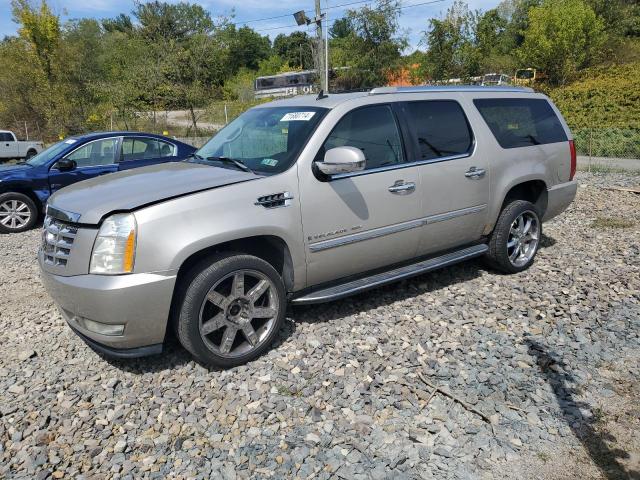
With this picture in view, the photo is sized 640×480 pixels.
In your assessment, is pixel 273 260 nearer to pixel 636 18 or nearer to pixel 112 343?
pixel 112 343

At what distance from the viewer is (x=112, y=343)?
3.14 m

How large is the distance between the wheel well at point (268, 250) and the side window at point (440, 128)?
1.54m

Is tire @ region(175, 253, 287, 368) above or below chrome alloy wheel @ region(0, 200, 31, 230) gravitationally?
above

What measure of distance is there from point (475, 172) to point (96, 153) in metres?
6.38

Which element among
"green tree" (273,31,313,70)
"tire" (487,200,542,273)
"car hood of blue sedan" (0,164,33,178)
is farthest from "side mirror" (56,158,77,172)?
"green tree" (273,31,313,70)

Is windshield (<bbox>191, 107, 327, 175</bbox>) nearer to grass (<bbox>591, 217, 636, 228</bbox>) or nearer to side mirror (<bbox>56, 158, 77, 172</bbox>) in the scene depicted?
side mirror (<bbox>56, 158, 77, 172</bbox>)

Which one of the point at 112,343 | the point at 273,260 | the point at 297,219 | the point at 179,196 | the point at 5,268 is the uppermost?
the point at 179,196

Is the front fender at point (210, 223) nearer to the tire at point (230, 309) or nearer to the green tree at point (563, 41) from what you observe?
the tire at point (230, 309)

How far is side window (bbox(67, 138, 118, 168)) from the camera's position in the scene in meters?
8.17

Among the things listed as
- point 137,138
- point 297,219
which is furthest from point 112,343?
point 137,138

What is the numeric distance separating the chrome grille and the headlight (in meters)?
0.25

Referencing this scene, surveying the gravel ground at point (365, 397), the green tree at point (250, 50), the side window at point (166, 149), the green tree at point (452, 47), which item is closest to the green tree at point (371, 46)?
the green tree at point (452, 47)

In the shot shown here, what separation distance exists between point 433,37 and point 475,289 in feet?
77.2

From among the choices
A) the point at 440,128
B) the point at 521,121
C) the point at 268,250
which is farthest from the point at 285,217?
the point at 521,121
